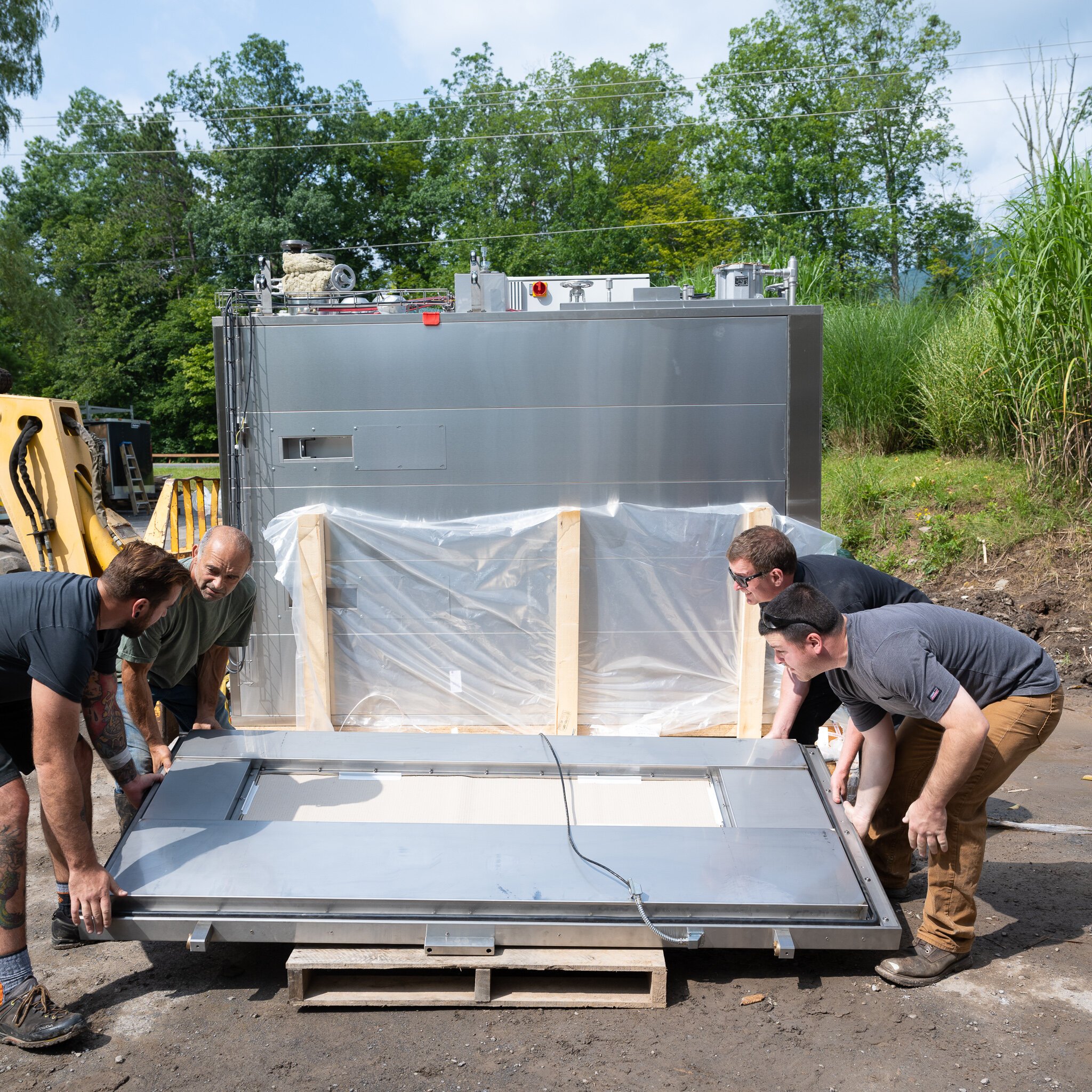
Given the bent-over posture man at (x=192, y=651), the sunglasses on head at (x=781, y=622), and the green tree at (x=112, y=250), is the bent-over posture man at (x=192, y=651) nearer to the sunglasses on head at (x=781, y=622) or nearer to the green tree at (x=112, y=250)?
the sunglasses on head at (x=781, y=622)

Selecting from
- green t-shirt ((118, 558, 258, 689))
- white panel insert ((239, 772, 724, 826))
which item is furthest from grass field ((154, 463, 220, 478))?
white panel insert ((239, 772, 724, 826))

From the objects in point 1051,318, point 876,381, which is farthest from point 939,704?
point 876,381

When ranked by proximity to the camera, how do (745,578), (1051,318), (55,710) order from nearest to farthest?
(55,710)
(745,578)
(1051,318)

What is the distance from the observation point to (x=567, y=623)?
Result: 16.3 feet

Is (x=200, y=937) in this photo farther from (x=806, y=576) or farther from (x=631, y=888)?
(x=806, y=576)

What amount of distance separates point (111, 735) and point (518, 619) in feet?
7.07

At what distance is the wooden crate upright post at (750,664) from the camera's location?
4.91 metres

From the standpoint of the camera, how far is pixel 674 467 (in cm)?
493

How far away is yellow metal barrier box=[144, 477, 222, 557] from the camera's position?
8609 millimetres

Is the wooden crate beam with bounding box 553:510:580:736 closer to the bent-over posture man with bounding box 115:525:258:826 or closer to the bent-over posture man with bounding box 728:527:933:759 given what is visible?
the bent-over posture man with bounding box 728:527:933:759

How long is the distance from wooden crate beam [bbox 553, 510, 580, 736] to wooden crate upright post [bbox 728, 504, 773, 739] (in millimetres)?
849

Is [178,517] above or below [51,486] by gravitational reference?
below

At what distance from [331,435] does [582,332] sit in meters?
1.43

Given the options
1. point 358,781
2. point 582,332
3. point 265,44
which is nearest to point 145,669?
point 358,781
